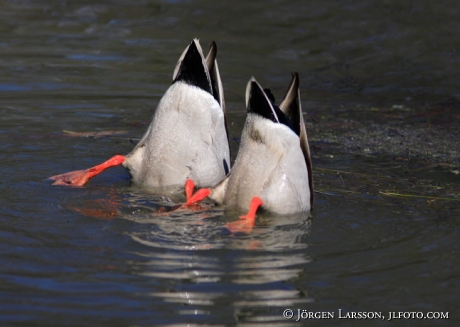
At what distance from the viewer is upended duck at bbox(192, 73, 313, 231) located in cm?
552

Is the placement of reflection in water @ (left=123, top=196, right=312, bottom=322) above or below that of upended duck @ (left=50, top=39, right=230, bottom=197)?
below

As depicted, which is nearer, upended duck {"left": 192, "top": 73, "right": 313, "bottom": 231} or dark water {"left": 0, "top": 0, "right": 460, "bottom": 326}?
dark water {"left": 0, "top": 0, "right": 460, "bottom": 326}

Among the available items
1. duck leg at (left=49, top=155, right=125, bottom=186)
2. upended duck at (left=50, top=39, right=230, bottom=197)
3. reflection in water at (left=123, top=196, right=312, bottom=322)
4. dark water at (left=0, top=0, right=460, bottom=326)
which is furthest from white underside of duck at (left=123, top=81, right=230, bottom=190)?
reflection in water at (left=123, top=196, right=312, bottom=322)

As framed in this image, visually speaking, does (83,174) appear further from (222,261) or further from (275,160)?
(222,261)

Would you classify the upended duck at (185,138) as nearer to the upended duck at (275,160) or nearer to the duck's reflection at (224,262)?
the upended duck at (275,160)

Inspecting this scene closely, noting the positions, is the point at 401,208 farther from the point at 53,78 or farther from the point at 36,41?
the point at 36,41

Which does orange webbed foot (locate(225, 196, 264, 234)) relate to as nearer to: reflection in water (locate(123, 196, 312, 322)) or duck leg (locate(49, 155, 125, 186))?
reflection in water (locate(123, 196, 312, 322))

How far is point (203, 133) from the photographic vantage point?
6.09 m

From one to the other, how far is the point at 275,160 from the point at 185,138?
83cm

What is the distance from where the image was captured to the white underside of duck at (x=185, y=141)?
19.8 ft

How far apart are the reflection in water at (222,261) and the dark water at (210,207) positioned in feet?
0.04

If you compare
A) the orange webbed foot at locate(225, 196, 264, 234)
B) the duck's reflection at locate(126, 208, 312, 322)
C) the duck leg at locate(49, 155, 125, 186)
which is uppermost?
the duck leg at locate(49, 155, 125, 186)

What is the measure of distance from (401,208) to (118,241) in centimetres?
202

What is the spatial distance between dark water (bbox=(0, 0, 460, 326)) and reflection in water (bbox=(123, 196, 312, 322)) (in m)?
0.01
